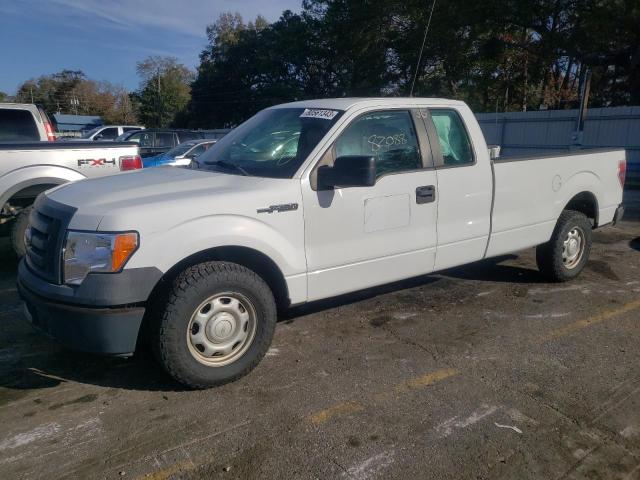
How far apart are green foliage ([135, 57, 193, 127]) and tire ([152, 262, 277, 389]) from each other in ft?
207

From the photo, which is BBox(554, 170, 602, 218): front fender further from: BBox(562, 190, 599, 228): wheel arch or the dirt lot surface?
the dirt lot surface

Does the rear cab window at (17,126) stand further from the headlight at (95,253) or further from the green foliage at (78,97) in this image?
the green foliage at (78,97)

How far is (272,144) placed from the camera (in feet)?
13.6

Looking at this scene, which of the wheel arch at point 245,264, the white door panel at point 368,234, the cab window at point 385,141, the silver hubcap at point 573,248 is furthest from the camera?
the silver hubcap at point 573,248

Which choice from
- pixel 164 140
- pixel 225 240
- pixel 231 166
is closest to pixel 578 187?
pixel 231 166

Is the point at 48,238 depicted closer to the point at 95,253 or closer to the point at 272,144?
the point at 95,253

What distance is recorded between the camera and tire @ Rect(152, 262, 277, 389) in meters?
3.20

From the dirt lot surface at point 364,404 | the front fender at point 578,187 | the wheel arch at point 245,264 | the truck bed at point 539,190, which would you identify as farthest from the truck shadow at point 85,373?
the front fender at point 578,187

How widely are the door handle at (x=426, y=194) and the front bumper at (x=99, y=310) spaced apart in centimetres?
212

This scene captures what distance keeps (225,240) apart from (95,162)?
415 cm

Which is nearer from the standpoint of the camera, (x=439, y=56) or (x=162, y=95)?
(x=439, y=56)

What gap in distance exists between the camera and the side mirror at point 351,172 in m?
3.52

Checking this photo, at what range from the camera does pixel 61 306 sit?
3.07 meters

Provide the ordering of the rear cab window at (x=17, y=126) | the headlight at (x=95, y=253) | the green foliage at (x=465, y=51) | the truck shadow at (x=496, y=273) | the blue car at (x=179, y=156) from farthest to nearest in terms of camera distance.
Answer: the green foliage at (x=465, y=51) → the blue car at (x=179, y=156) → the rear cab window at (x=17, y=126) → the truck shadow at (x=496, y=273) → the headlight at (x=95, y=253)
